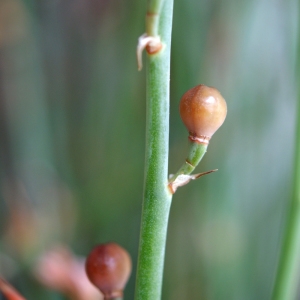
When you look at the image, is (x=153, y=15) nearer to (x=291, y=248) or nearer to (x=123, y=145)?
(x=291, y=248)

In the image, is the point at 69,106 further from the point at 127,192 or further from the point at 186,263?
the point at 186,263

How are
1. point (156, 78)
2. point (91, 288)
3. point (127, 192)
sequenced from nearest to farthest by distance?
point (156, 78) < point (91, 288) < point (127, 192)

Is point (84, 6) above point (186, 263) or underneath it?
above

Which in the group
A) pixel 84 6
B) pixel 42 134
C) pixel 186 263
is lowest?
Result: pixel 186 263

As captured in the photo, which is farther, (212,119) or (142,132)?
(142,132)

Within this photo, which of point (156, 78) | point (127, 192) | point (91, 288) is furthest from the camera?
point (127, 192)

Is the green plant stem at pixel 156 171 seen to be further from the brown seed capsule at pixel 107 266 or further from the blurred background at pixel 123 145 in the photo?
the blurred background at pixel 123 145

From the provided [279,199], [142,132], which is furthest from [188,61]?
[279,199]
